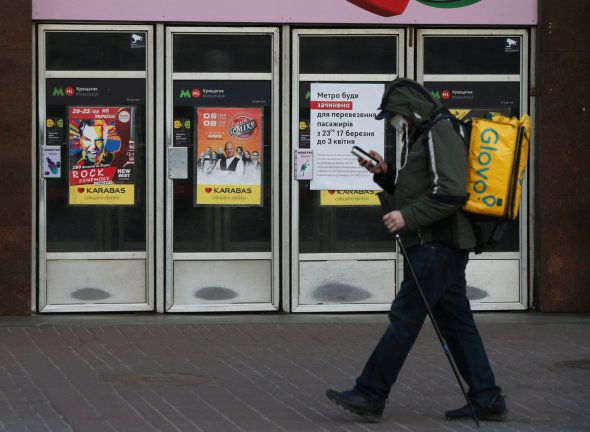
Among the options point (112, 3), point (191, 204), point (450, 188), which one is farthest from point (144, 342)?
point (450, 188)

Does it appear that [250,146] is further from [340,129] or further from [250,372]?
[250,372]

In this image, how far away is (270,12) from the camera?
37.6 feet

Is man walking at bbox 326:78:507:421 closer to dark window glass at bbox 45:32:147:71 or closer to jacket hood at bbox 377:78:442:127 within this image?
jacket hood at bbox 377:78:442:127

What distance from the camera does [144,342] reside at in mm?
9961

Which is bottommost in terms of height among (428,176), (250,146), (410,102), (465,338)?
(465,338)

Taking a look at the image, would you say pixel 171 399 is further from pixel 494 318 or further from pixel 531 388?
pixel 494 318

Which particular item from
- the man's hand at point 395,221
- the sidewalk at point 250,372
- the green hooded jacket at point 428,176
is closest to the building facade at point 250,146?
the sidewalk at point 250,372

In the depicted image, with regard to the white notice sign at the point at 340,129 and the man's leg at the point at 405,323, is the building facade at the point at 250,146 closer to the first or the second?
the white notice sign at the point at 340,129

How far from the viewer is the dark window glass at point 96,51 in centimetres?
1146

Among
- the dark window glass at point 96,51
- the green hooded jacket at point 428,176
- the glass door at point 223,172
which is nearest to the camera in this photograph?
the green hooded jacket at point 428,176

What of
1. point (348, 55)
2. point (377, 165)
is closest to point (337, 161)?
point (348, 55)

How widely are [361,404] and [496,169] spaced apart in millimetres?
1416

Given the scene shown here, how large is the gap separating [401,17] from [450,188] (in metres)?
5.23

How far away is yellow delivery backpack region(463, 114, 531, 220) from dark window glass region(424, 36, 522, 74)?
5.07 meters
